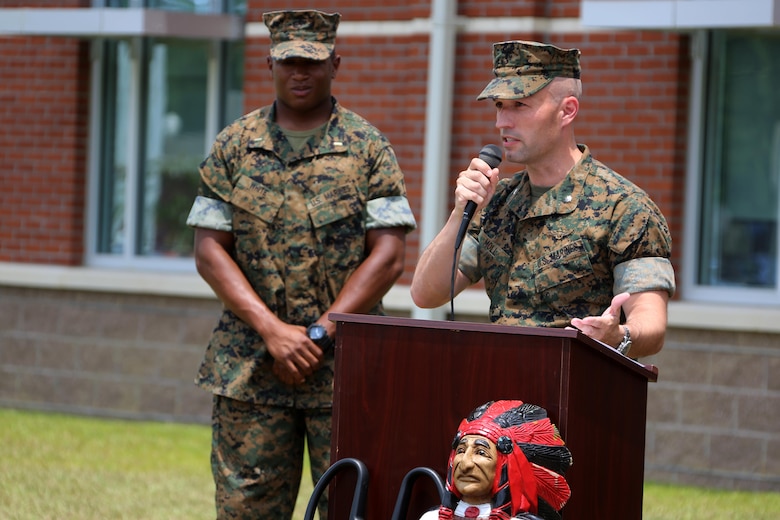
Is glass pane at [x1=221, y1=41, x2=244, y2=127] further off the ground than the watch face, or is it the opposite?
glass pane at [x1=221, y1=41, x2=244, y2=127]

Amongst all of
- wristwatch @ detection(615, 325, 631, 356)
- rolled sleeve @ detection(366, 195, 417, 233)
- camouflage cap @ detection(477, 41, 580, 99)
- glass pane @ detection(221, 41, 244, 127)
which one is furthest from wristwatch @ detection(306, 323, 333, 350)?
glass pane @ detection(221, 41, 244, 127)

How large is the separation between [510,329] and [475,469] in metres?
0.33

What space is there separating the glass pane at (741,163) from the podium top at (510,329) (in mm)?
5098

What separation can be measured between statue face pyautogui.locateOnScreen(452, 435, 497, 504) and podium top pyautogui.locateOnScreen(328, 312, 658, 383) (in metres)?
0.26

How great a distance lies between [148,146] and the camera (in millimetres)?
9805

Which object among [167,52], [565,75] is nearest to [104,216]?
[167,52]

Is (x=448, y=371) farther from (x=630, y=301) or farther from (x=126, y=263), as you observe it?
(x=126, y=263)

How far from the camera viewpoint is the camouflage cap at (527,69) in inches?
137

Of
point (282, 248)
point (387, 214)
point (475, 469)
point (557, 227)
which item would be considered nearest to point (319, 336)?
point (282, 248)

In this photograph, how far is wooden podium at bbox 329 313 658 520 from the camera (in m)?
2.88

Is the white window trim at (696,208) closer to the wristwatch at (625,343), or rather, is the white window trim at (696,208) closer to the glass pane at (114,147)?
the glass pane at (114,147)

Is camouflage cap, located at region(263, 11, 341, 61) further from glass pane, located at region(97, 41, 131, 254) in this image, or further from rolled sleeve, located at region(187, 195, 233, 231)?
glass pane, located at region(97, 41, 131, 254)

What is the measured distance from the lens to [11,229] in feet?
32.2

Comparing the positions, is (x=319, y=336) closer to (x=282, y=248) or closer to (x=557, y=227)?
(x=282, y=248)
